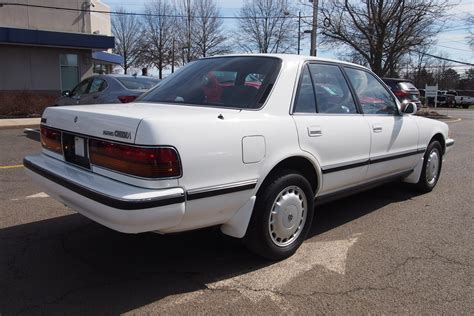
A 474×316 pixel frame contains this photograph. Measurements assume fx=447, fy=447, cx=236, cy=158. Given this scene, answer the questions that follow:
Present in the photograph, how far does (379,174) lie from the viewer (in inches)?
190

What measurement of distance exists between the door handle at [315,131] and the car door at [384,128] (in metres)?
0.93

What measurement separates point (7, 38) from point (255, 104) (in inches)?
813

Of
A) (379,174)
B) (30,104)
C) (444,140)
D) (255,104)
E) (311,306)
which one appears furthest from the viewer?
(30,104)

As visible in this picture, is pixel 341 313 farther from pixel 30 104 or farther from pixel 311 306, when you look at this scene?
pixel 30 104

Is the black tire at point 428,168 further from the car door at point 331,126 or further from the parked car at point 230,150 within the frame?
the car door at point 331,126

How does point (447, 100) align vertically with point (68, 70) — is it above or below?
below

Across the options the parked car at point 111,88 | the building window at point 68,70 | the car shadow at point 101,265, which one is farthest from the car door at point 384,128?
the building window at point 68,70

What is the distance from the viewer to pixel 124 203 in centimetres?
273

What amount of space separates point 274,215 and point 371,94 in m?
2.12

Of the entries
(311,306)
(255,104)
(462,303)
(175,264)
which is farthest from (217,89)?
(462,303)

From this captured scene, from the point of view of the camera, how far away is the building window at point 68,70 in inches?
919

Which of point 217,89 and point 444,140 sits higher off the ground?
point 217,89

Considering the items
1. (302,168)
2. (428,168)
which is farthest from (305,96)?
(428,168)

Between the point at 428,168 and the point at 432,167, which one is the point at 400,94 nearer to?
the point at 432,167
